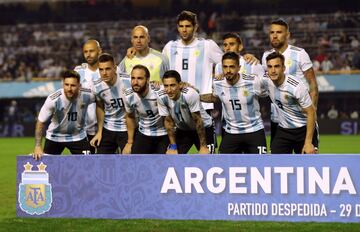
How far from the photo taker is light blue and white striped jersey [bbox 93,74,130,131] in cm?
1047

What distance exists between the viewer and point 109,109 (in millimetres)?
10734

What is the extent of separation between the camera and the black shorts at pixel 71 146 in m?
10.6

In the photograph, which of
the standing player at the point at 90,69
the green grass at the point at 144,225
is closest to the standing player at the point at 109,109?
the standing player at the point at 90,69

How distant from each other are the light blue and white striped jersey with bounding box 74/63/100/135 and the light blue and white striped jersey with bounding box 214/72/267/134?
189cm

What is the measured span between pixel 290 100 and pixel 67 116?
9.55 feet

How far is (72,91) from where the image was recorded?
9.78 meters

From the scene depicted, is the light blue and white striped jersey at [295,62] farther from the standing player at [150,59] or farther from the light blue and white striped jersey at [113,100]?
the light blue and white striped jersey at [113,100]

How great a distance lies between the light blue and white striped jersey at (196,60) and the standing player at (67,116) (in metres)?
1.21

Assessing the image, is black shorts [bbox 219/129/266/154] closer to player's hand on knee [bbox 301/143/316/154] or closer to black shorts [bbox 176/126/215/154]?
black shorts [bbox 176/126/215/154]

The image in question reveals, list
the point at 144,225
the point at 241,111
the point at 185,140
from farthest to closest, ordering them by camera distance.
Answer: the point at 185,140 → the point at 241,111 → the point at 144,225

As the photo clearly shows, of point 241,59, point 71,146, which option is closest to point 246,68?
point 241,59

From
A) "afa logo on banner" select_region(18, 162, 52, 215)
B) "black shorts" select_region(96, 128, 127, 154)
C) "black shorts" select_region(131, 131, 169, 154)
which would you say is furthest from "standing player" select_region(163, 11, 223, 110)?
"afa logo on banner" select_region(18, 162, 52, 215)

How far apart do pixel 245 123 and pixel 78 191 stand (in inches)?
87.2

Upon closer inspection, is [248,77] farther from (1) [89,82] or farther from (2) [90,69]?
(2) [90,69]
